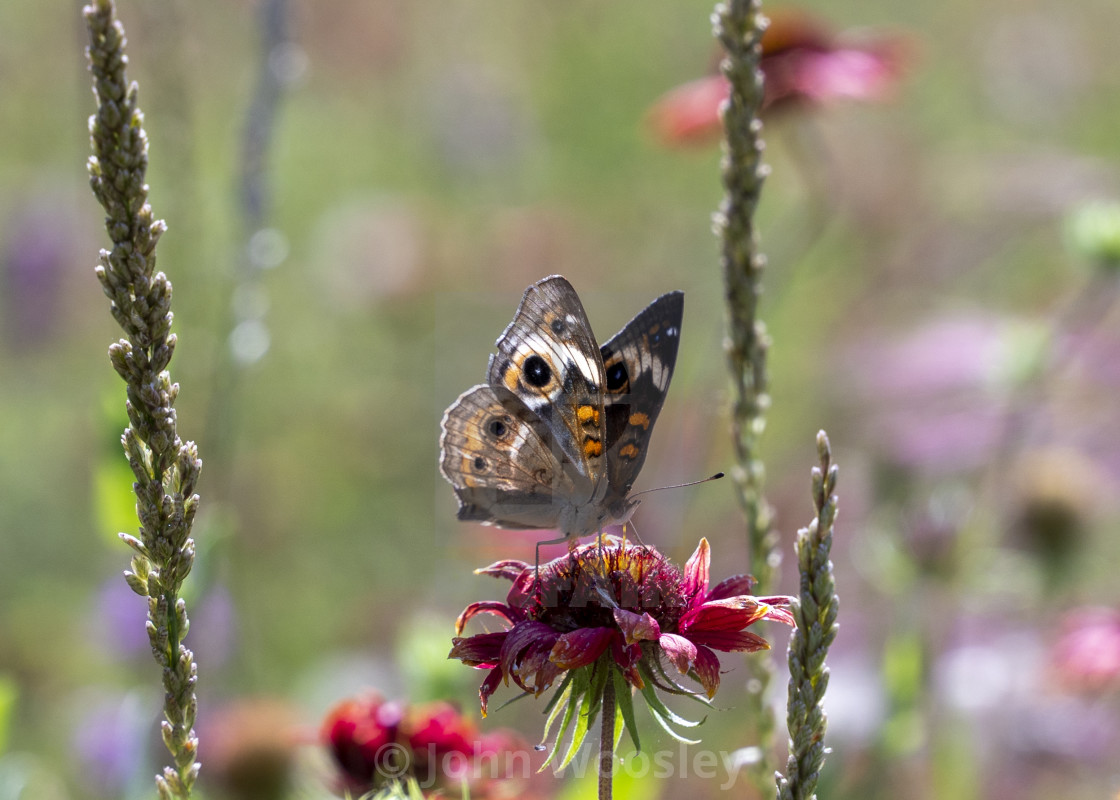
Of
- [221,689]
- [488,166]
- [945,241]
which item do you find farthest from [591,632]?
[488,166]

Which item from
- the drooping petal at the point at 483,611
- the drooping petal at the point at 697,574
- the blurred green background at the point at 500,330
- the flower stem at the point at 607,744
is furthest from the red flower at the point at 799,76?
the flower stem at the point at 607,744

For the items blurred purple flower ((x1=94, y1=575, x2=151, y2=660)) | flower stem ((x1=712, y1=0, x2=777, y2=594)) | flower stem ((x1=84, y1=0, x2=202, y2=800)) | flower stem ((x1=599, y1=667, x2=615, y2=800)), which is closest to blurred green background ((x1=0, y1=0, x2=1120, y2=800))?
blurred purple flower ((x1=94, y1=575, x2=151, y2=660))

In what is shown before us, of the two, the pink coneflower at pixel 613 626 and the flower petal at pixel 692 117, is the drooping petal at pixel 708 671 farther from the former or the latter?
the flower petal at pixel 692 117

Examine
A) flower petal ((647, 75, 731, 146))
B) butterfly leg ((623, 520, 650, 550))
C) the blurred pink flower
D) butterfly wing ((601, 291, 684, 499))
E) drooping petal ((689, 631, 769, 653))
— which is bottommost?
the blurred pink flower

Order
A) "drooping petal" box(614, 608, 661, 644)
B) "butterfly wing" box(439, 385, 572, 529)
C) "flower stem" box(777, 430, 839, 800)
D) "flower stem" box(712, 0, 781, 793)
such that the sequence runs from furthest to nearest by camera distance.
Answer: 1. "butterfly wing" box(439, 385, 572, 529)
2. "flower stem" box(712, 0, 781, 793)
3. "drooping petal" box(614, 608, 661, 644)
4. "flower stem" box(777, 430, 839, 800)

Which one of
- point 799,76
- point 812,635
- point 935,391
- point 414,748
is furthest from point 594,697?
point 935,391

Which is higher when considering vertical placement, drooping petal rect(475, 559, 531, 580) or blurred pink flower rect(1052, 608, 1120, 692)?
drooping petal rect(475, 559, 531, 580)

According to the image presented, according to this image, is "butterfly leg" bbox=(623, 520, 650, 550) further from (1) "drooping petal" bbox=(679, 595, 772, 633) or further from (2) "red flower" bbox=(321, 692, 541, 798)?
(2) "red flower" bbox=(321, 692, 541, 798)

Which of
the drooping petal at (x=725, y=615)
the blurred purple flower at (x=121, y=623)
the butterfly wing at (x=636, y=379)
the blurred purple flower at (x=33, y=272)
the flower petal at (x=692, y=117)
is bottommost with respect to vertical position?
the blurred purple flower at (x=121, y=623)
